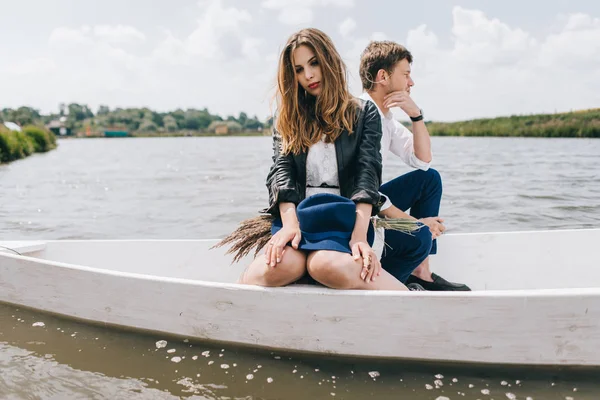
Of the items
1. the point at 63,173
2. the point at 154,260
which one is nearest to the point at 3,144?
the point at 63,173

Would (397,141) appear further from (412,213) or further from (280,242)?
(280,242)

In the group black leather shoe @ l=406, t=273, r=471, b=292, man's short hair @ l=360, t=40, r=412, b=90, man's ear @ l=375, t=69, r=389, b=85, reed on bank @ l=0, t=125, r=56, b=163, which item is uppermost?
man's short hair @ l=360, t=40, r=412, b=90

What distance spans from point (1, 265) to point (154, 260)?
962 millimetres

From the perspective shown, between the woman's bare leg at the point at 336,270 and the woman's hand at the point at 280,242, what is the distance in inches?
4.1

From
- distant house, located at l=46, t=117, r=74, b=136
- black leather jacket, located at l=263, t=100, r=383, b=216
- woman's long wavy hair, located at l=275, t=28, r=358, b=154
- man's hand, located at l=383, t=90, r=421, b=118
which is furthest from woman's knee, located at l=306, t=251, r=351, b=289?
distant house, located at l=46, t=117, r=74, b=136

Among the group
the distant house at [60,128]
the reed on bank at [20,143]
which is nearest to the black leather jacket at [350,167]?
the reed on bank at [20,143]

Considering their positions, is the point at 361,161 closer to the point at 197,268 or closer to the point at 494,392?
the point at 494,392

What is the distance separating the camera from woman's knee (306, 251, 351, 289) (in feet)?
7.68

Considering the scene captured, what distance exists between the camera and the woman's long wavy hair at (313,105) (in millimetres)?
2418

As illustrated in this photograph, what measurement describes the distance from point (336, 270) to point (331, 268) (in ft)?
0.07

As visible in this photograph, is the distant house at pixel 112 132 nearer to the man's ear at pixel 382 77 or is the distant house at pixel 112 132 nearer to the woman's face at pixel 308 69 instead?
the man's ear at pixel 382 77

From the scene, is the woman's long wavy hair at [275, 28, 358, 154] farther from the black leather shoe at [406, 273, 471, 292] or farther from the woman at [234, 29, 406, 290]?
the black leather shoe at [406, 273, 471, 292]

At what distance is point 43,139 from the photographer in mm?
30016

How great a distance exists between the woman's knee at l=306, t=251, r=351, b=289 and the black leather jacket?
0.85 feet
